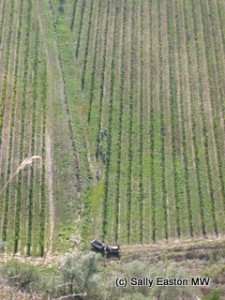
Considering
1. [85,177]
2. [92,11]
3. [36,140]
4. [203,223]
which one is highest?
[92,11]

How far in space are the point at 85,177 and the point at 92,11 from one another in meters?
21.1

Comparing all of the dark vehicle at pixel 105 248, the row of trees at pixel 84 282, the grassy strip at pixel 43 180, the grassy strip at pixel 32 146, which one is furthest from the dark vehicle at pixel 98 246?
the row of trees at pixel 84 282

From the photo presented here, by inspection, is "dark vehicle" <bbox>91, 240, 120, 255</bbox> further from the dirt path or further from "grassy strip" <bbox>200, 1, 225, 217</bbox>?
"grassy strip" <bbox>200, 1, 225, 217</bbox>

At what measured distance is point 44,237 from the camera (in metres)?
46.8

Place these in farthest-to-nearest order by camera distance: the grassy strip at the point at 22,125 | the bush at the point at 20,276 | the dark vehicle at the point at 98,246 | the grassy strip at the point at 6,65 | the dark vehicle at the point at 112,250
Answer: the grassy strip at the point at 6,65, the grassy strip at the point at 22,125, the dark vehicle at the point at 98,246, the dark vehicle at the point at 112,250, the bush at the point at 20,276

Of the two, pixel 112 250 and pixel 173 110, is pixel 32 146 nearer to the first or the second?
pixel 112 250

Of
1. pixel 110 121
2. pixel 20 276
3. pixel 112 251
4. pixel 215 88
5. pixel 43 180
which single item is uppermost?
pixel 215 88

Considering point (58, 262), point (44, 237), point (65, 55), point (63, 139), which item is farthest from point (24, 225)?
point (65, 55)

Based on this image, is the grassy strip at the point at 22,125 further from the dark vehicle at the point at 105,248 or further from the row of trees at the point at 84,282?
the row of trees at the point at 84,282

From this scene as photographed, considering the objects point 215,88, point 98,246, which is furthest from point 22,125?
point 215,88

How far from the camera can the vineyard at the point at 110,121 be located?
158 feet

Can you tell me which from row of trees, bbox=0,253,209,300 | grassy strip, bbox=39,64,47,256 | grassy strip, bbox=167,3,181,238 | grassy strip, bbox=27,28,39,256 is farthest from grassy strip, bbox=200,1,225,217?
grassy strip, bbox=27,28,39,256

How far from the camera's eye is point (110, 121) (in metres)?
54.2

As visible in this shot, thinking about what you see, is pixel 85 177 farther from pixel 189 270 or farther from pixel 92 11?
pixel 92 11
